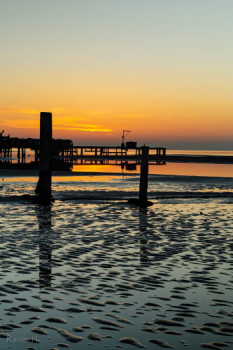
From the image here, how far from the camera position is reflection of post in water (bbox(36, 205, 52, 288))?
27.4ft

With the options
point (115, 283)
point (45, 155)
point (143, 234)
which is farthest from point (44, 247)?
point (45, 155)

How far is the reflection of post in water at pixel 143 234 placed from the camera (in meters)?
10.2

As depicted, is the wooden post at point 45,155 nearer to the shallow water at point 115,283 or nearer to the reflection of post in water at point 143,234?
the reflection of post in water at point 143,234

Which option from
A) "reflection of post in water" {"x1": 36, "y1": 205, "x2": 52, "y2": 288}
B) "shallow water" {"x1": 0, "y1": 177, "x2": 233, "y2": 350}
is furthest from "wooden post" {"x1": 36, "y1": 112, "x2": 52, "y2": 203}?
"shallow water" {"x1": 0, "y1": 177, "x2": 233, "y2": 350}

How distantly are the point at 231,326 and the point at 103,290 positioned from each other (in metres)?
2.17

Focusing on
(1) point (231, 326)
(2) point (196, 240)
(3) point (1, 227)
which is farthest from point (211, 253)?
(3) point (1, 227)

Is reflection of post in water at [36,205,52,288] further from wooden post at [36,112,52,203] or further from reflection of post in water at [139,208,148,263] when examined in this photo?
wooden post at [36,112,52,203]

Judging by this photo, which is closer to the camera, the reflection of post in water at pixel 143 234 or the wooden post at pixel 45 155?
the reflection of post in water at pixel 143 234

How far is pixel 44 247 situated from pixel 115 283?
3291 millimetres

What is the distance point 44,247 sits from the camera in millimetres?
10977

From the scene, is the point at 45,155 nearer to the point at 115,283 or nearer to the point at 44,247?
the point at 44,247

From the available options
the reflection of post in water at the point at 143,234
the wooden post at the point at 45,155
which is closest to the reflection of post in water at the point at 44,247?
the reflection of post in water at the point at 143,234

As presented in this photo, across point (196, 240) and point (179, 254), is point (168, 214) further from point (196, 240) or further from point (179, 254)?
point (179, 254)

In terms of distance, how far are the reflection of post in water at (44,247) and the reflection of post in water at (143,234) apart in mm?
1831
